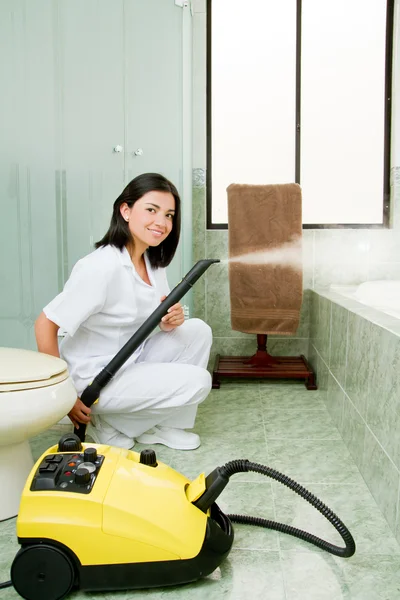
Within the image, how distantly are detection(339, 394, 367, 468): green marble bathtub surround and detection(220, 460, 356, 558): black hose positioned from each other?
0.44 metres

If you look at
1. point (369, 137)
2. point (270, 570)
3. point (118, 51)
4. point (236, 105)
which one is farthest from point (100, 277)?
point (369, 137)

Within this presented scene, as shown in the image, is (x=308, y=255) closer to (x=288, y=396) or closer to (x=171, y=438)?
(x=288, y=396)

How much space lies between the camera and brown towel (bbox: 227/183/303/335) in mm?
2383

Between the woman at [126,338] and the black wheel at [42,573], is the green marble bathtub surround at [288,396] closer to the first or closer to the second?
the woman at [126,338]

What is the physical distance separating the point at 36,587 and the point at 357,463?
37.8 inches

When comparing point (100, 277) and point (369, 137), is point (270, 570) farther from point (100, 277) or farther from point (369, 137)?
point (369, 137)

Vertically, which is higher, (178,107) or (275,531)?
(178,107)

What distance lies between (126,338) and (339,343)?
2.58 ft

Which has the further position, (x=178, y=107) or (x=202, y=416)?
(x=178, y=107)

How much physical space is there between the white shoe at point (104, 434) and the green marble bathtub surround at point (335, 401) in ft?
2.39

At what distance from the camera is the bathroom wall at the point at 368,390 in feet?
3.87

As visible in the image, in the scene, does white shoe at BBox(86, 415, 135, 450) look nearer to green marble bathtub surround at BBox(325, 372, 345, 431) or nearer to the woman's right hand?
the woman's right hand

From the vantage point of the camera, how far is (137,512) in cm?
89

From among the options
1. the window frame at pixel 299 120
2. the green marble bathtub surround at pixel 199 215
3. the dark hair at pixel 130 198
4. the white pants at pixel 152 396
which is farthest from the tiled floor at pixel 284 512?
the window frame at pixel 299 120
